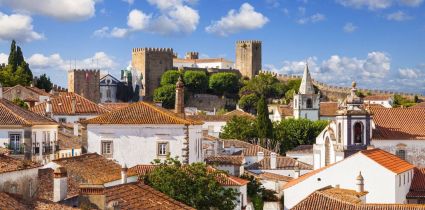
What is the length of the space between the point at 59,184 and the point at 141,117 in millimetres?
18141

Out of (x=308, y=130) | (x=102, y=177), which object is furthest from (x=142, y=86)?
(x=102, y=177)

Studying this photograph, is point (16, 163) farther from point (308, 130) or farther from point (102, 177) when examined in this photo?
point (308, 130)

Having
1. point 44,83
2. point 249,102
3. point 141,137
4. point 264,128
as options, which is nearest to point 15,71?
point 44,83

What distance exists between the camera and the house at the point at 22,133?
1437 inches

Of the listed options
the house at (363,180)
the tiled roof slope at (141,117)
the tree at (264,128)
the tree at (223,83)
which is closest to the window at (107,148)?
the tiled roof slope at (141,117)

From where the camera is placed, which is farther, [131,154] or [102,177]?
[131,154]

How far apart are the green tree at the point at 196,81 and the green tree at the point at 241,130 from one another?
40132mm

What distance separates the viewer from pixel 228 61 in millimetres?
153875

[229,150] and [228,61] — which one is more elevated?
[228,61]

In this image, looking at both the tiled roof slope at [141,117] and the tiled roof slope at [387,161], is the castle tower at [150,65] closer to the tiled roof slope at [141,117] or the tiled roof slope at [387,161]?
Result: the tiled roof slope at [387,161]

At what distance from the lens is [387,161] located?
45.4 metres

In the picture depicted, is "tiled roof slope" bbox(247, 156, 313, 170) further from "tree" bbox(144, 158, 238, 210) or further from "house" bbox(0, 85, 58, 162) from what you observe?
"tree" bbox(144, 158, 238, 210)

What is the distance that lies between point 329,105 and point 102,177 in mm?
84626

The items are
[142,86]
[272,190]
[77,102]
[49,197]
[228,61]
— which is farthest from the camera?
[228,61]
